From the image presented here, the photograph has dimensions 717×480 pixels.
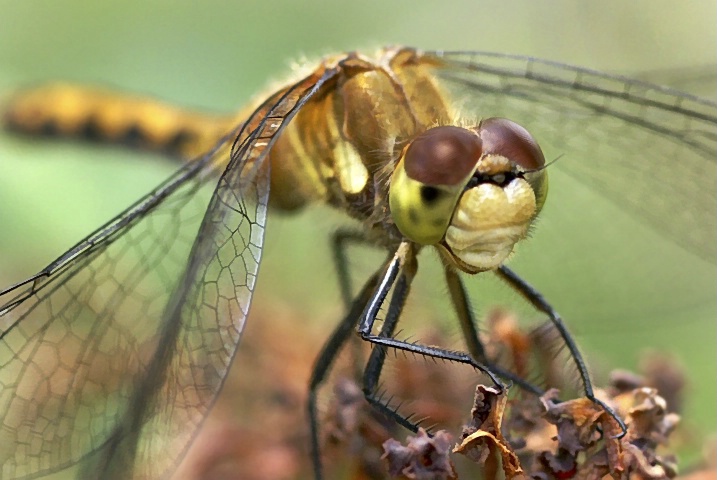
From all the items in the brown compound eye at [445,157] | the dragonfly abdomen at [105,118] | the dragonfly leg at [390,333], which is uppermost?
the dragonfly abdomen at [105,118]

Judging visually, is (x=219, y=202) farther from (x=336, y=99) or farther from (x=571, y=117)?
(x=571, y=117)

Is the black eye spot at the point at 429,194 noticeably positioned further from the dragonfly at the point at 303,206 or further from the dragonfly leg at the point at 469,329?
the dragonfly leg at the point at 469,329

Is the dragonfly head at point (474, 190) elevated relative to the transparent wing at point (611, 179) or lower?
lower

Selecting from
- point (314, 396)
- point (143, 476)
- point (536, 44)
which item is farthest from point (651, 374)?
point (536, 44)

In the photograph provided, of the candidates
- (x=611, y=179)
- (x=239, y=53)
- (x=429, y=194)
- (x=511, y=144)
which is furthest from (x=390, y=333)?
(x=239, y=53)

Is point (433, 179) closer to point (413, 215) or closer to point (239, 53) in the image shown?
point (413, 215)

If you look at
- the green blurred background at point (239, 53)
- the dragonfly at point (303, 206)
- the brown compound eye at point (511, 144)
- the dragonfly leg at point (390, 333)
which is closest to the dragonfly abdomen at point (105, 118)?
the green blurred background at point (239, 53)

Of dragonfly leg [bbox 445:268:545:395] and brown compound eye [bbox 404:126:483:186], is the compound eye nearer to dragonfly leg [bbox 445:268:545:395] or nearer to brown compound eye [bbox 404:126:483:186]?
brown compound eye [bbox 404:126:483:186]

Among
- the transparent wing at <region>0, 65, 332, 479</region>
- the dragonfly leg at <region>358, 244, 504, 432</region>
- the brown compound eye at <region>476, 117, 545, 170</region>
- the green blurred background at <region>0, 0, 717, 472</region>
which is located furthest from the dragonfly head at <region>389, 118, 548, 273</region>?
the green blurred background at <region>0, 0, 717, 472</region>
